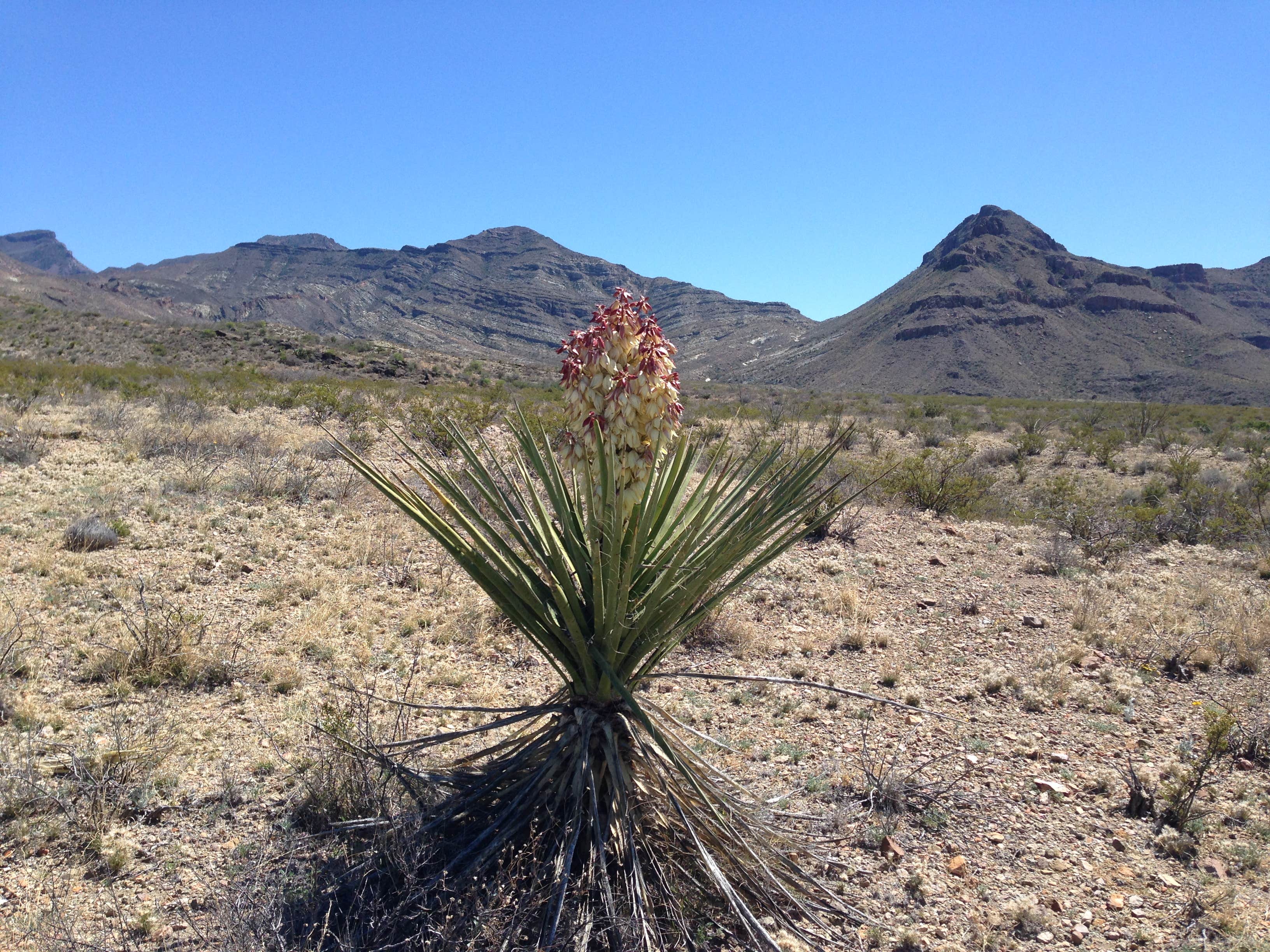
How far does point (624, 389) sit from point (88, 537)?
21.1 feet

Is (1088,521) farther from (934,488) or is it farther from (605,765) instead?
(605,765)

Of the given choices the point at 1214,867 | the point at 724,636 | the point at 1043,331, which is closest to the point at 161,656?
the point at 724,636

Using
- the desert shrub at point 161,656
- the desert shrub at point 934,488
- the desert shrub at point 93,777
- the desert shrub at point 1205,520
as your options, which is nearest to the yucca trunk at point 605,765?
the desert shrub at point 93,777

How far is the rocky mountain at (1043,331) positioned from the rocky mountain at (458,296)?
992 cm

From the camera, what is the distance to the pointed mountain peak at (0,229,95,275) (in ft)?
581

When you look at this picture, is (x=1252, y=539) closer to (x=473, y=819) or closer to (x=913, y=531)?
(x=913, y=531)

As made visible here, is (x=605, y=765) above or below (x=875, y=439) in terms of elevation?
below

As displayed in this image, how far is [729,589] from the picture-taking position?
2428mm

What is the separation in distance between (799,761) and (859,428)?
49.2 feet

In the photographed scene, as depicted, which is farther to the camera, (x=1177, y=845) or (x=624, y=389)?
(x=1177, y=845)

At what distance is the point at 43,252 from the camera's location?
182m

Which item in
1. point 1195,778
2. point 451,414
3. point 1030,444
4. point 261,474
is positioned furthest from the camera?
point 1030,444

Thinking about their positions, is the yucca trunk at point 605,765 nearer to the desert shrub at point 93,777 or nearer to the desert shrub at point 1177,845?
the desert shrub at point 93,777

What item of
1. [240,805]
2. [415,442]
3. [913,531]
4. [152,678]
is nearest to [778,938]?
[240,805]
